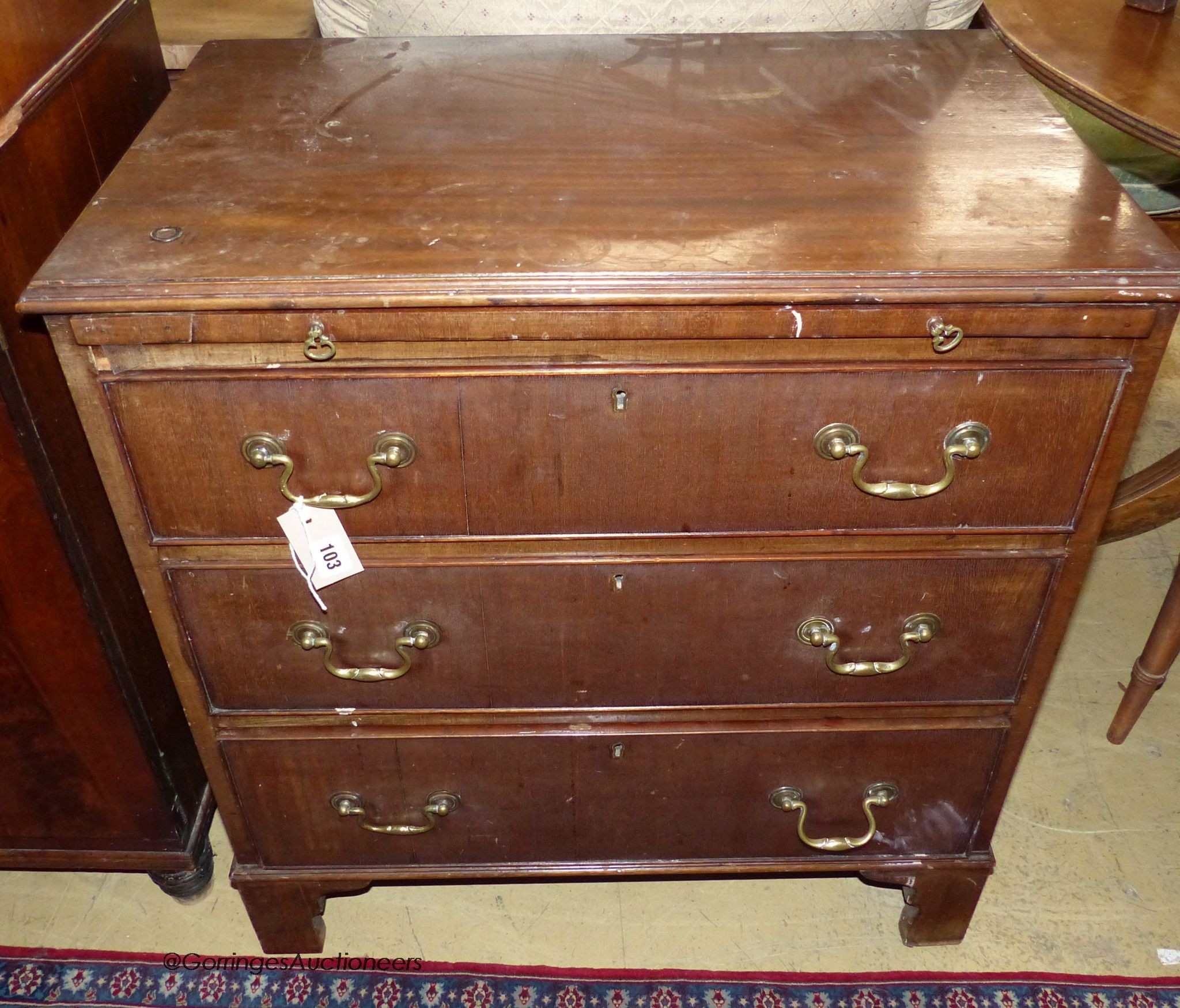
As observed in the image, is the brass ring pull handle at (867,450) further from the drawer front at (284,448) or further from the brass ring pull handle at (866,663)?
the drawer front at (284,448)

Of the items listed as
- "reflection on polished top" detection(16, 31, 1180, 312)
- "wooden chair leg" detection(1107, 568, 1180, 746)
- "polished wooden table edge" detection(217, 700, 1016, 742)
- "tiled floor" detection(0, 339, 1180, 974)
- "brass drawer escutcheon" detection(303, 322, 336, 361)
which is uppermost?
"reflection on polished top" detection(16, 31, 1180, 312)

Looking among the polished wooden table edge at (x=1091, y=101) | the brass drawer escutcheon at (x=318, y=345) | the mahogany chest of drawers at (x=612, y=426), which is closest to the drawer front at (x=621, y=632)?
the mahogany chest of drawers at (x=612, y=426)

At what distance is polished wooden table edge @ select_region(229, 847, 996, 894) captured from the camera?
1336 millimetres

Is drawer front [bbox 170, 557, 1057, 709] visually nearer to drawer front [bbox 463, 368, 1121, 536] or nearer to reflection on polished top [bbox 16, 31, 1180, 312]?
drawer front [bbox 463, 368, 1121, 536]

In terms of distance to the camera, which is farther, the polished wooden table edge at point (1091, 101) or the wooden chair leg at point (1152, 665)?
the wooden chair leg at point (1152, 665)

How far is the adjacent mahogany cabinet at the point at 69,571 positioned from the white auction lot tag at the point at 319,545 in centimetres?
27

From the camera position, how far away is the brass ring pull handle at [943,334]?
36.1 inches

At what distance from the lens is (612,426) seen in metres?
0.99

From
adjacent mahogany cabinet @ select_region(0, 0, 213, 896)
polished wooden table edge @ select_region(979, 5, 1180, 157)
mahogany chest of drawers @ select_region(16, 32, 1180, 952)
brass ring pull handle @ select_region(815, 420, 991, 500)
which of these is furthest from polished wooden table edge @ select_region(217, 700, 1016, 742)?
polished wooden table edge @ select_region(979, 5, 1180, 157)

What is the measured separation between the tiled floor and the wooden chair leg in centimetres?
9

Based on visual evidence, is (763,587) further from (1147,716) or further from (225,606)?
(1147,716)

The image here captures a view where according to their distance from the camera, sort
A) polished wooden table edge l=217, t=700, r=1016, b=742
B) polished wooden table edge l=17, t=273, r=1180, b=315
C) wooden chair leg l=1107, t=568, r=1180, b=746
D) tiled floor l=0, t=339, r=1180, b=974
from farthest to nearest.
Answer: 1. wooden chair leg l=1107, t=568, r=1180, b=746
2. tiled floor l=0, t=339, r=1180, b=974
3. polished wooden table edge l=217, t=700, r=1016, b=742
4. polished wooden table edge l=17, t=273, r=1180, b=315

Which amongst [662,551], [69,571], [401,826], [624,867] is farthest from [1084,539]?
[69,571]

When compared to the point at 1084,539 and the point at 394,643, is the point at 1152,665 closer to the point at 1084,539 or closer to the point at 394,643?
the point at 1084,539
